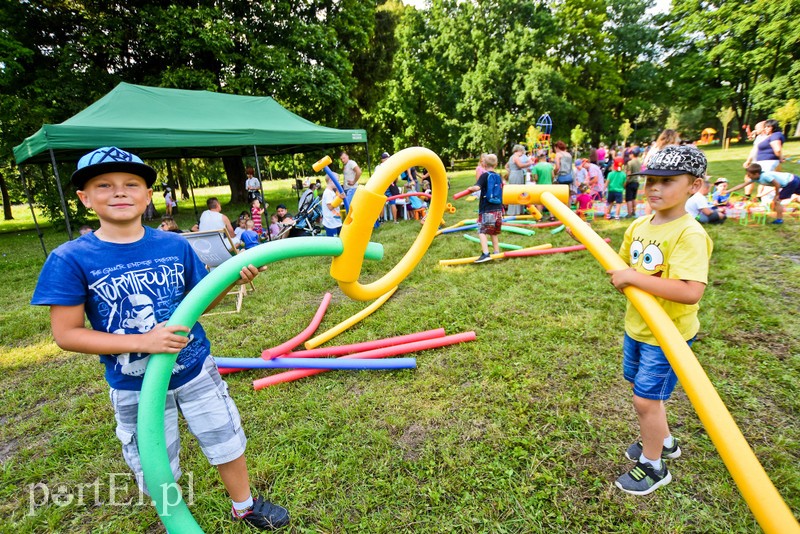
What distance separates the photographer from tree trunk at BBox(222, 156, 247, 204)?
60.3 ft

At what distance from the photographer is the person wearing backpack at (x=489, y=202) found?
665cm

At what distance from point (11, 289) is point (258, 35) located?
42.8 feet

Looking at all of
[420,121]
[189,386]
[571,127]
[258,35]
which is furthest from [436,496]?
[571,127]

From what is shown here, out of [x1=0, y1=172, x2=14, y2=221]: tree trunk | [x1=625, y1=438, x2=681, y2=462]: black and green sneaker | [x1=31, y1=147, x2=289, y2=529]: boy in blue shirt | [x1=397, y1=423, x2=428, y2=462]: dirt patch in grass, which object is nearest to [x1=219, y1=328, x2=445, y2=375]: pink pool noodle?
[x1=397, y1=423, x2=428, y2=462]: dirt patch in grass

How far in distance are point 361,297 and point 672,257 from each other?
165 cm

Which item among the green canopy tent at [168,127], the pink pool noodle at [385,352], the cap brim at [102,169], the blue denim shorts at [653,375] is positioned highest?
the green canopy tent at [168,127]

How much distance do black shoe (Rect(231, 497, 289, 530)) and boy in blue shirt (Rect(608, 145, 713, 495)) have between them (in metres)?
2.09

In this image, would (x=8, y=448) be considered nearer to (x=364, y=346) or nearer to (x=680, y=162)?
(x=364, y=346)

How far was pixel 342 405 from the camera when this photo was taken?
3.35 meters

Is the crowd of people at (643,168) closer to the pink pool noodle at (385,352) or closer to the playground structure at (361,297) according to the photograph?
the pink pool noodle at (385,352)

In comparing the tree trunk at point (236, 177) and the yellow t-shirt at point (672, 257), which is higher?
the tree trunk at point (236, 177)

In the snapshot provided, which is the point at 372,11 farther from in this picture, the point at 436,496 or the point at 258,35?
the point at 436,496

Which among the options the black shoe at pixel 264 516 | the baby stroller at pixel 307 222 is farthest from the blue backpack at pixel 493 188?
the black shoe at pixel 264 516

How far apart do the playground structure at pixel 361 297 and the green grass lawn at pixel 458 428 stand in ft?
3.18
